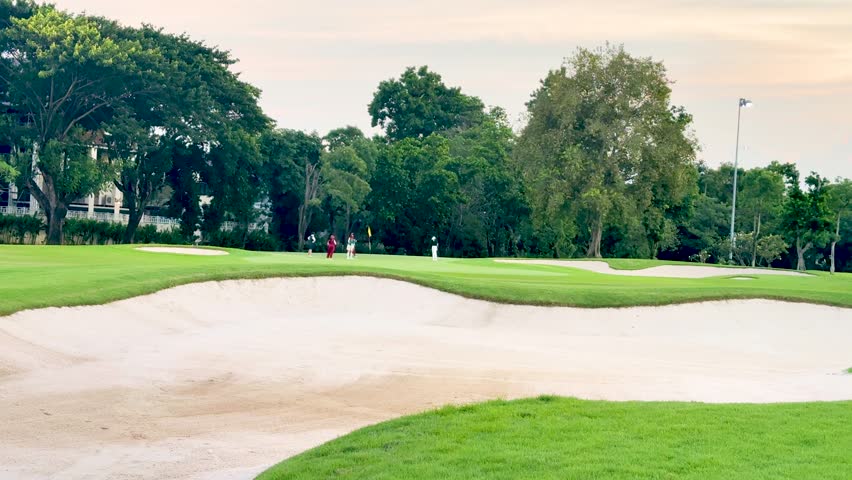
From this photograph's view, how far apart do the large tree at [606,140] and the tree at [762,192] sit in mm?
21402

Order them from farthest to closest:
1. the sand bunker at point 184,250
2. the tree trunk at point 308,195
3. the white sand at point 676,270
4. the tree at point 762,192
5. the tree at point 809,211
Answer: the tree at point 762,192, the tree trunk at point 308,195, the tree at point 809,211, the white sand at point 676,270, the sand bunker at point 184,250

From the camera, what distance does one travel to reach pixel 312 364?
1688cm

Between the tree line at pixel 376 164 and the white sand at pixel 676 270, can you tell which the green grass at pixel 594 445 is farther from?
the tree line at pixel 376 164

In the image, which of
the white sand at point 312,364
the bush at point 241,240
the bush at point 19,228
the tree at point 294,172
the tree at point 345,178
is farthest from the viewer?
the tree at point 294,172

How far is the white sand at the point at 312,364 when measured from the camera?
1162 centimetres

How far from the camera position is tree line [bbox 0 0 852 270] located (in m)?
65.6

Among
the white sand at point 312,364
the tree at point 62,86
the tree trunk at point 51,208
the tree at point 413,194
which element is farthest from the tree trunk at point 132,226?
the white sand at point 312,364

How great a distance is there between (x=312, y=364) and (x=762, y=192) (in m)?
81.1

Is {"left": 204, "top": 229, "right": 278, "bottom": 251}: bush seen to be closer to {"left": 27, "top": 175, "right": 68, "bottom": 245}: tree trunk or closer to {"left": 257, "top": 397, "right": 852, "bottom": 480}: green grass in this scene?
{"left": 27, "top": 175, "right": 68, "bottom": 245}: tree trunk

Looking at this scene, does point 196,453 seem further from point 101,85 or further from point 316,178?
point 316,178

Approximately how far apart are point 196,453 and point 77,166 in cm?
5948

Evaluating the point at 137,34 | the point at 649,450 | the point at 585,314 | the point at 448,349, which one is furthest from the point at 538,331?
the point at 137,34

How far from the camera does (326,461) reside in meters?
9.02

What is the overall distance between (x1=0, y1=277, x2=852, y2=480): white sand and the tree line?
40.9 meters
